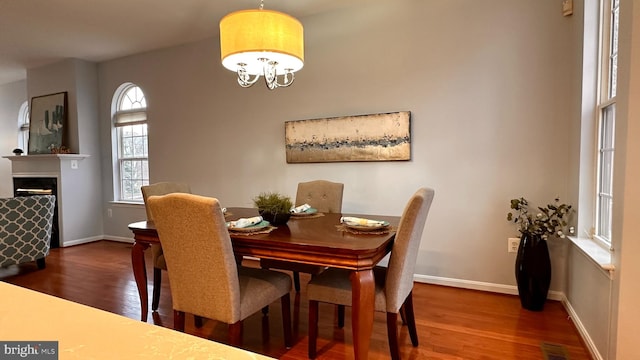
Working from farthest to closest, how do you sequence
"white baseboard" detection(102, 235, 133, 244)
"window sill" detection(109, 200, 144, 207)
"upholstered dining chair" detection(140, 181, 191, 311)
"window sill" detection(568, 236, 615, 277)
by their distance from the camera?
"white baseboard" detection(102, 235, 133, 244), "window sill" detection(109, 200, 144, 207), "upholstered dining chair" detection(140, 181, 191, 311), "window sill" detection(568, 236, 615, 277)

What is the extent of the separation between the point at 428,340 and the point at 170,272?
157 centimetres

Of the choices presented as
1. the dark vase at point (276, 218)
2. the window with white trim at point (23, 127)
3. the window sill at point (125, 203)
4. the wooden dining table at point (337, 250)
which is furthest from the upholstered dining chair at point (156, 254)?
the window with white trim at point (23, 127)

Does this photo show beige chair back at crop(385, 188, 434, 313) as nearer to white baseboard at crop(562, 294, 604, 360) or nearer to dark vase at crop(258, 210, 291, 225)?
dark vase at crop(258, 210, 291, 225)

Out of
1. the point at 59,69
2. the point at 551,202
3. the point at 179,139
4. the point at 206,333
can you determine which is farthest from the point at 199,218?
the point at 59,69

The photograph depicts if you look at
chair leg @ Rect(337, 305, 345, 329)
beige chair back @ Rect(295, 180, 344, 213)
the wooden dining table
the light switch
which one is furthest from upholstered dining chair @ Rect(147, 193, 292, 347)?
the light switch

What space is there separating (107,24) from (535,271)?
15.2 ft

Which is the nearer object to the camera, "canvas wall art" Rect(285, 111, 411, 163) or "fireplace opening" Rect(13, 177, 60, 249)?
"canvas wall art" Rect(285, 111, 411, 163)

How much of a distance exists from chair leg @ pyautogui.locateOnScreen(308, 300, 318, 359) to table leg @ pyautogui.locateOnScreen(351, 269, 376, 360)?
327 millimetres

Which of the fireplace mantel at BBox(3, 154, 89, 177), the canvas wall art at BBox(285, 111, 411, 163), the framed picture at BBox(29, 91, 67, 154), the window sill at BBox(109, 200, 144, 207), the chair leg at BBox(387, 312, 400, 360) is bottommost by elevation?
the chair leg at BBox(387, 312, 400, 360)

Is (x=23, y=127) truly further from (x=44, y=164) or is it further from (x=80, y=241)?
(x=80, y=241)

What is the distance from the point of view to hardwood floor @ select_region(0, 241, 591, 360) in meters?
2.04

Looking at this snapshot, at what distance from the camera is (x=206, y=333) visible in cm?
229

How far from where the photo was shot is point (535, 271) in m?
2.52

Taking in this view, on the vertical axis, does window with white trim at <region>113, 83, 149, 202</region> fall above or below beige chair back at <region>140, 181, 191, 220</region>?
above
